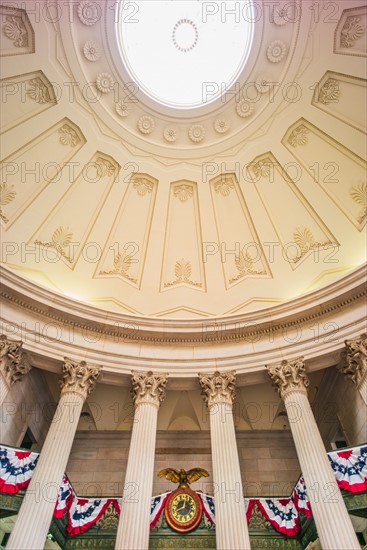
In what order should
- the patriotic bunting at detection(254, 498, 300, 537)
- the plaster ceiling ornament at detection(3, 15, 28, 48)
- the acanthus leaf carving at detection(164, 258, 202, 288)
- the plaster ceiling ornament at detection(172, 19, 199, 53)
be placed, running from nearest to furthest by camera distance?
the patriotic bunting at detection(254, 498, 300, 537)
the plaster ceiling ornament at detection(3, 15, 28, 48)
the acanthus leaf carving at detection(164, 258, 202, 288)
the plaster ceiling ornament at detection(172, 19, 199, 53)

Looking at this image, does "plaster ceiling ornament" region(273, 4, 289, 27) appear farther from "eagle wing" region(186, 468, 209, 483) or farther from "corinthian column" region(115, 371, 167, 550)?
"eagle wing" region(186, 468, 209, 483)

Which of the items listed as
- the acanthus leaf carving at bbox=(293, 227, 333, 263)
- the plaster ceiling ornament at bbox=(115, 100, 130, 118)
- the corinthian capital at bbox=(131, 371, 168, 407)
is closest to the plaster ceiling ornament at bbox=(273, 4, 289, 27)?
the plaster ceiling ornament at bbox=(115, 100, 130, 118)

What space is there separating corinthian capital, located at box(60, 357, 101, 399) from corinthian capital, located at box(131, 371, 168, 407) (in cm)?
125

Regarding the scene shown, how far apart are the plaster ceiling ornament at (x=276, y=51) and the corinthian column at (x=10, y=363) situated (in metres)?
14.0

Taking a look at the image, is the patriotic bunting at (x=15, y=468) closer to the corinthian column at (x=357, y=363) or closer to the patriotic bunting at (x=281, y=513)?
the patriotic bunting at (x=281, y=513)

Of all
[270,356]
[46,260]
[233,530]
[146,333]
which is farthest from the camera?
[46,260]

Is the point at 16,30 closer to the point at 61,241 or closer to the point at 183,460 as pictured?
the point at 61,241

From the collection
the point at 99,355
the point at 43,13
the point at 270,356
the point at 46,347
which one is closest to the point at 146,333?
the point at 99,355

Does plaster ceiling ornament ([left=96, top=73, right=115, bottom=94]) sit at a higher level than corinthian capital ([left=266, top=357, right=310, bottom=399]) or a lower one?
higher

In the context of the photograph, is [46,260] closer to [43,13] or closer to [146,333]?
[146,333]

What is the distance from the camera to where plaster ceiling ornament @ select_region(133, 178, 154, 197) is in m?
16.9

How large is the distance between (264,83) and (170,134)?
14.7ft

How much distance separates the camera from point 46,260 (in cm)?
1440

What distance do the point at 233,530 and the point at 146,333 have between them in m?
6.32
